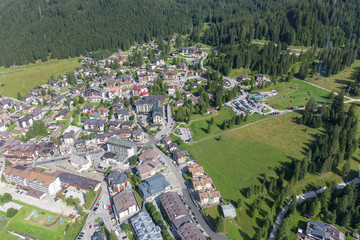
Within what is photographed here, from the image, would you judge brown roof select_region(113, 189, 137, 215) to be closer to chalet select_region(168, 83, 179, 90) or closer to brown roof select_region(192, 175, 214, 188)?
brown roof select_region(192, 175, 214, 188)

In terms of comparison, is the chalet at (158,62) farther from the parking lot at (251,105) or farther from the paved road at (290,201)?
the paved road at (290,201)

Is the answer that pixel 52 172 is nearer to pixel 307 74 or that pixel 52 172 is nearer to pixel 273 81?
pixel 273 81

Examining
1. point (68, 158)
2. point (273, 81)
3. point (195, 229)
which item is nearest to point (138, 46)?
point (273, 81)

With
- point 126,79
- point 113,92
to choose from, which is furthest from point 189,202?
point 126,79

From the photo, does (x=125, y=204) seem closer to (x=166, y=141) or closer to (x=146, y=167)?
(x=146, y=167)

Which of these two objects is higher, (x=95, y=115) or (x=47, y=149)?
(x=95, y=115)

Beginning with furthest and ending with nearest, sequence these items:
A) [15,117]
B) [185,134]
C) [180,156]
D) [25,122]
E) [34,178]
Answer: [15,117]
[25,122]
[185,134]
[180,156]
[34,178]

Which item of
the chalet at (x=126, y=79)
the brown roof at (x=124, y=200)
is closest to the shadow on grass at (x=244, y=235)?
the brown roof at (x=124, y=200)

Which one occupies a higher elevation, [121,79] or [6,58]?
[6,58]
